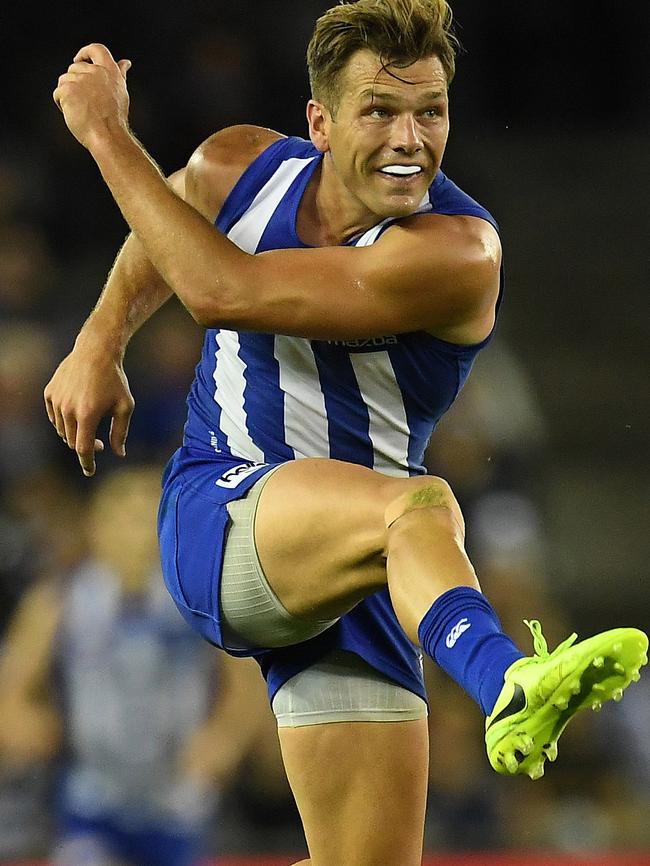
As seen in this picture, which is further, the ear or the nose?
the ear

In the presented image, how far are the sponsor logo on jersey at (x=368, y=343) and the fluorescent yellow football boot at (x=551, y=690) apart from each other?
0.66 meters

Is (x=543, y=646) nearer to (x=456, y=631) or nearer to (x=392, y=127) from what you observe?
(x=456, y=631)

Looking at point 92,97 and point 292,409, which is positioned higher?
point 92,97

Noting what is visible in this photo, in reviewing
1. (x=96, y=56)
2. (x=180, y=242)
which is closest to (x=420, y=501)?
(x=180, y=242)

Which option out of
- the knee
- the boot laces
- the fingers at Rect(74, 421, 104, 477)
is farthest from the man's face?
the boot laces

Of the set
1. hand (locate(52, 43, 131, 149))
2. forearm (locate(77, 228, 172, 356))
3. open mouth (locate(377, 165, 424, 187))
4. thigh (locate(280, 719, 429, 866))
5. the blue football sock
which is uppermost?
hand (locate(52, 43, 131, 149))

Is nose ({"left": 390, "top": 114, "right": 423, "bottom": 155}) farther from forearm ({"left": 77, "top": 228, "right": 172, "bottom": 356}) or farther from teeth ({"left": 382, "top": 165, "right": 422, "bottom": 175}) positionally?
forearm ({"left": 77, "top": 228, "right": 172, "bottom": 356})

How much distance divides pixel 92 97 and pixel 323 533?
0.75 m

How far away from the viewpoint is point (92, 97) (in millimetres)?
2189

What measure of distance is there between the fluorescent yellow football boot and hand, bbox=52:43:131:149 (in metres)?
1.01

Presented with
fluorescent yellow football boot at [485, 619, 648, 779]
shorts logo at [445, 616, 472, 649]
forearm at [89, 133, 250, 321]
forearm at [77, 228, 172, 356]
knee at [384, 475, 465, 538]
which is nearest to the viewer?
fluorescent yellow football boot at [485, 619, 648, 779]

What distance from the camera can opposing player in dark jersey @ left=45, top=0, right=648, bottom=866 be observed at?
1978 millimetres

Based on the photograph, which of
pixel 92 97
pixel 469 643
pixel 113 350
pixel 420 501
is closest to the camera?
pixel 469 643

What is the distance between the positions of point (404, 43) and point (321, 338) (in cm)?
44
